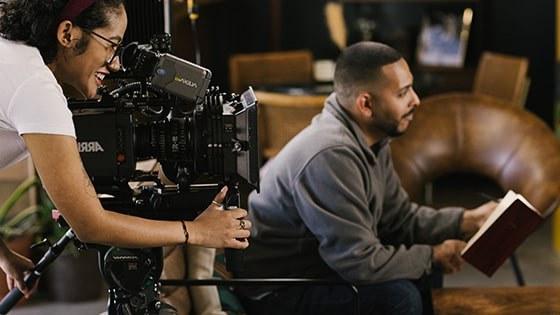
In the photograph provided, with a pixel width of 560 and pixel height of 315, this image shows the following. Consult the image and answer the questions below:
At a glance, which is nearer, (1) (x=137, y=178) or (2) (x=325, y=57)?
(1) (x=137, y=178)

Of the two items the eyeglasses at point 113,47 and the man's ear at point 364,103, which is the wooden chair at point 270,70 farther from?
the eyeglasses at point 113,47

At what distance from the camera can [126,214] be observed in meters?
2.20

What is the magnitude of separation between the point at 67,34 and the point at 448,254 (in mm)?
1286

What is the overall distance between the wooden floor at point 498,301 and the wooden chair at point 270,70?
2688mm

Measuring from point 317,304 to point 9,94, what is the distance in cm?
113

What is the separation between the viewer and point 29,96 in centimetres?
203

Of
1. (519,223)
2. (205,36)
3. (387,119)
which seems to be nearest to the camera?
(519,223)

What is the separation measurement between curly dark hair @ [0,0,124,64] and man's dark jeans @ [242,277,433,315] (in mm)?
1031

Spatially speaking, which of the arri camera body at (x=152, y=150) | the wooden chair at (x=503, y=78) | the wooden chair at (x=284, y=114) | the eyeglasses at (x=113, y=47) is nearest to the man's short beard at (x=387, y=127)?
the arri camera body at (x=152, y=150)

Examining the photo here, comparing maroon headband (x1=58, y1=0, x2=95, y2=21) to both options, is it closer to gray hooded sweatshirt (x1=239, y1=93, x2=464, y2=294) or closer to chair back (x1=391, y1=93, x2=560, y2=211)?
gray hooded sweatshirt (x1=239, y1=93, x2=464, y2=294)

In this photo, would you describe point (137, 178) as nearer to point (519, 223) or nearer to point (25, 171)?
point (519, 223)

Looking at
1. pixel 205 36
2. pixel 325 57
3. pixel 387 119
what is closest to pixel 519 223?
pixel 387 119

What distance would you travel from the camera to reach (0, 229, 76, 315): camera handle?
2.30 meters

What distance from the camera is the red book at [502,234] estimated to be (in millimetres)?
2764
